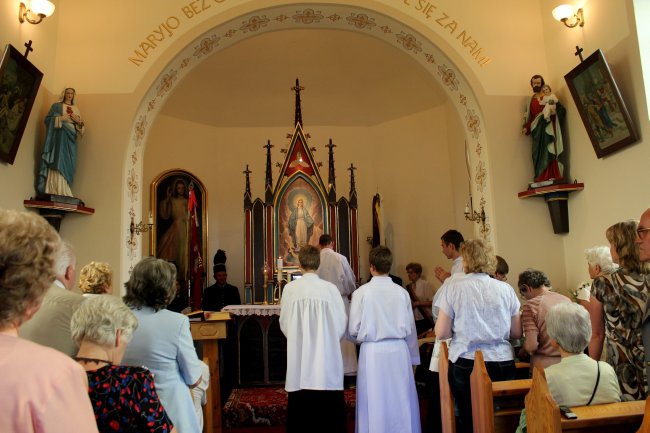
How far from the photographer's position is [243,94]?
10664mm

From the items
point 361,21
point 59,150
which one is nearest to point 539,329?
point 361,21

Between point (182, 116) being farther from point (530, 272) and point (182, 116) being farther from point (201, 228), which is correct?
point (530, 272)

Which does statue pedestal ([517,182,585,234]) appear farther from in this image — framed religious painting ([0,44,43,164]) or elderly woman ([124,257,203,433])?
framed religious painting ([0,44,43,164])

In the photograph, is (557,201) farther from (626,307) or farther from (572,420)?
(572,420)

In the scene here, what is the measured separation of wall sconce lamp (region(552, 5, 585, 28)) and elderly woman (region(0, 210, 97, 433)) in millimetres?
5874

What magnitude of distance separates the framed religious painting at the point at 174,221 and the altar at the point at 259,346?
9.49ft

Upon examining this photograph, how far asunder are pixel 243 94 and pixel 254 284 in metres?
3.95

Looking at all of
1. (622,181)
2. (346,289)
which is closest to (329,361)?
(346,289)

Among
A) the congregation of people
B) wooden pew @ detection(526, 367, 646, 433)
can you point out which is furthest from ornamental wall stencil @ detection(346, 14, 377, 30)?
wooden pew @ detection(526, 367, 646, 433)

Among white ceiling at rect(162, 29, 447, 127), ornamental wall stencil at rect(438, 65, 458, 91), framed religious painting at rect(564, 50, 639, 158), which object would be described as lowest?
framed religious painting at rect(564, 50, 639, 158)

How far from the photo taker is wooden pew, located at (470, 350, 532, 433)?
9.33 feet

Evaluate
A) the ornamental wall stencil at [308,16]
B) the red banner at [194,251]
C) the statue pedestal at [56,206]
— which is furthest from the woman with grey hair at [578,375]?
the red banner at [194,251]

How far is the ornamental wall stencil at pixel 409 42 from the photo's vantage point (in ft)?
22.2

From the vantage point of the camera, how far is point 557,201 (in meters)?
6.08
